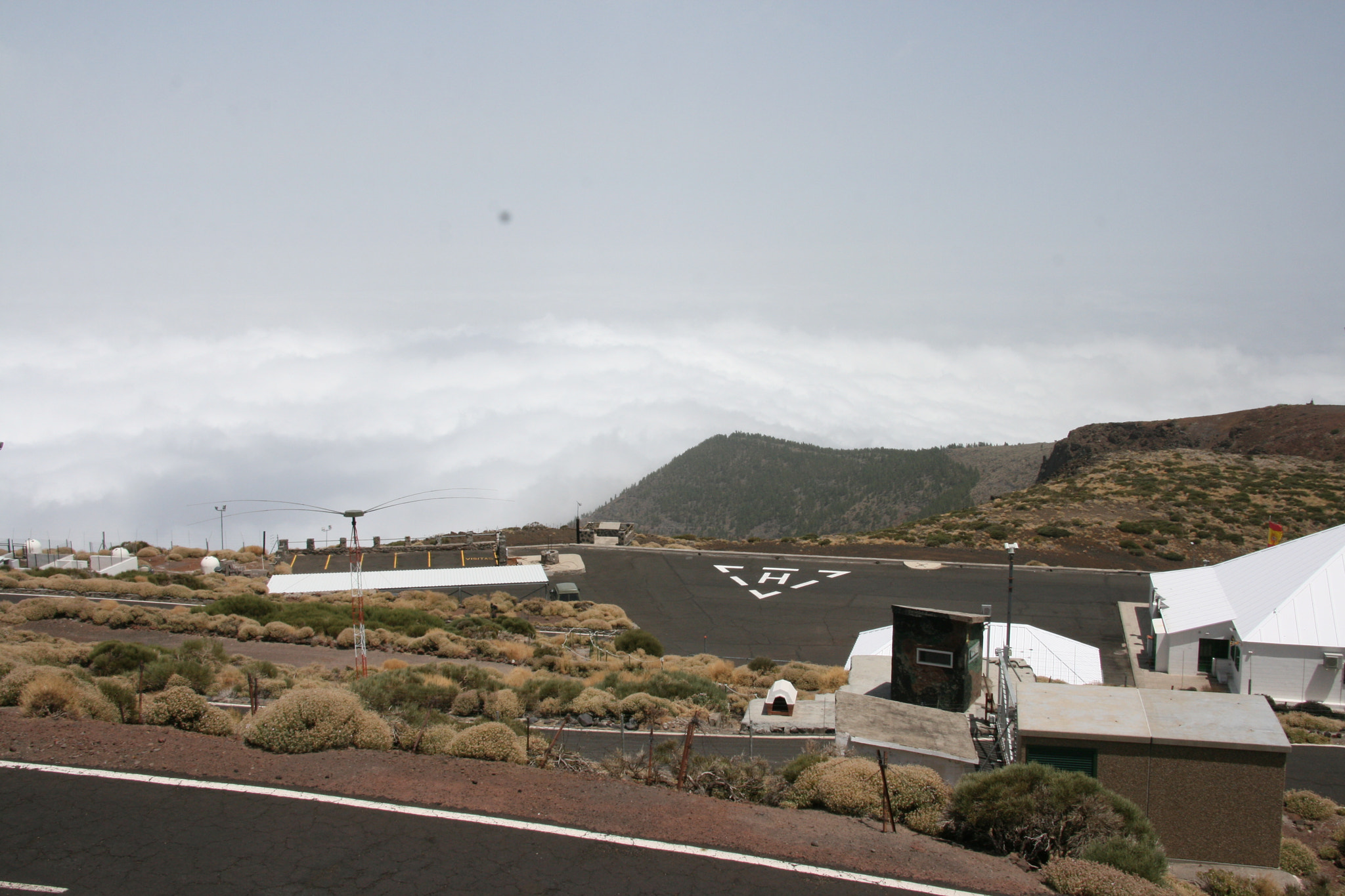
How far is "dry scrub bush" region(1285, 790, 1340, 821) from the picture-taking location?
46.8 feet

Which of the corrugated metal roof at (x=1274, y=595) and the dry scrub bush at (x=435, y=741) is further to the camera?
the corrugated metal roof at (x=1274, y=595)

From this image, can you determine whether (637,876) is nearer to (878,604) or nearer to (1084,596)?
(878,604)

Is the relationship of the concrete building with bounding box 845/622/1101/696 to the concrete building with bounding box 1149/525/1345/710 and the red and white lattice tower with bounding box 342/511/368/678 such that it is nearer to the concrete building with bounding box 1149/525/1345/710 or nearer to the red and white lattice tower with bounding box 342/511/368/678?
the concrete building with bounding box 1149/525/1345/710

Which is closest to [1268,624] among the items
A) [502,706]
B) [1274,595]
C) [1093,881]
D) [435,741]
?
[1274,595]

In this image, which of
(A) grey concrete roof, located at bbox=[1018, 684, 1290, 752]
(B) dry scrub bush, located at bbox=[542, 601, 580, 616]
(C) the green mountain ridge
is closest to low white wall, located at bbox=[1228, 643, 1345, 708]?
(A) grey concrete roof, located at bbox=[1018, 684, 1290, 752]

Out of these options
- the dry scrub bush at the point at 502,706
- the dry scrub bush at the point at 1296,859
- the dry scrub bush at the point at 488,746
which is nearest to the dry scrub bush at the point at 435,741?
the dry scrub bush at the point at 488,746

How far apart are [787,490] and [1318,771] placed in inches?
5189

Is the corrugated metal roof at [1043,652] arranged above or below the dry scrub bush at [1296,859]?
above

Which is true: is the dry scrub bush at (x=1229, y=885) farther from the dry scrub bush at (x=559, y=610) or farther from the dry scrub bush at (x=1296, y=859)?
the dry scrub bush at (x=559, y=610)

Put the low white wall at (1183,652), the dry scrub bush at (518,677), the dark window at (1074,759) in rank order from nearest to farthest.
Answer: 1. the dark window at (1074,759)
2. the dry scrub bush at (518,677)
3. the low white wall at (1183,652)

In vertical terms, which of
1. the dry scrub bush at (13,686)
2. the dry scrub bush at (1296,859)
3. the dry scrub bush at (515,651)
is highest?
the dry scrub bush at (13,686)

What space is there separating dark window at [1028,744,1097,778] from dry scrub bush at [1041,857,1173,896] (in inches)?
120

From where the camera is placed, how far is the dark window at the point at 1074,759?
11648mm

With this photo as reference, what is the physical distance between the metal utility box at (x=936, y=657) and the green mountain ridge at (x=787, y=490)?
107 metres
